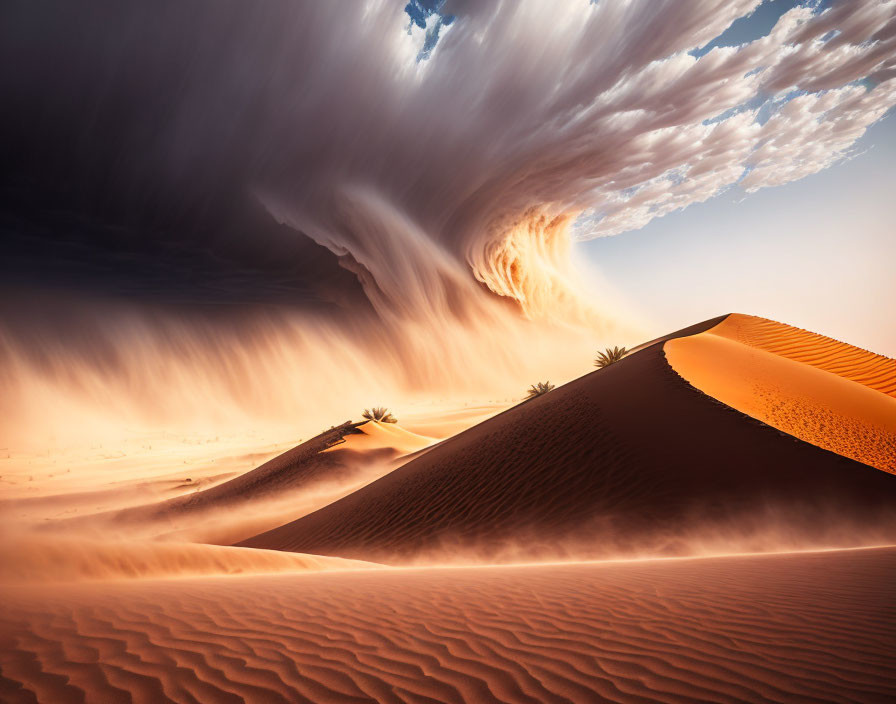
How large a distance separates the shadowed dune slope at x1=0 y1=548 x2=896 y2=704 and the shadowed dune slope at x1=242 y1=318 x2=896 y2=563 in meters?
3.06

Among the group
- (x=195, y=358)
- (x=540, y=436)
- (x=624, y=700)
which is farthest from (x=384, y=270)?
(x=624, y=700)

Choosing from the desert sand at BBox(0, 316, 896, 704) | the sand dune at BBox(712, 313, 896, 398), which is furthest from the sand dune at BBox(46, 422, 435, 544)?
the sand dune at BBox(712, 313, 896, 398)

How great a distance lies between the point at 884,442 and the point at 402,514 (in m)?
9.21

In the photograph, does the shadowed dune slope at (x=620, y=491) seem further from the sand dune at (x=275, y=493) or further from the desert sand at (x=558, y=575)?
the sand dune at (x=275, y=493)

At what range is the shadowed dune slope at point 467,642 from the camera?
211 cm

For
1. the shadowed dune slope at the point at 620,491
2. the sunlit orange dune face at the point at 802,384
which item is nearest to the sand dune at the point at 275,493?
the shadowed dune slope at the point at 620,491

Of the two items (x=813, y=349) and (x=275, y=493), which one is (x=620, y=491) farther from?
(x=275, y=493)

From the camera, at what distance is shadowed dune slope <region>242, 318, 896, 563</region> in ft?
22.6

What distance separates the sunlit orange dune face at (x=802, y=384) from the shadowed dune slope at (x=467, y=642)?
17.6ft

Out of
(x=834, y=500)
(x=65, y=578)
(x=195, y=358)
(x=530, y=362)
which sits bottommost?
(x=834, y=500)

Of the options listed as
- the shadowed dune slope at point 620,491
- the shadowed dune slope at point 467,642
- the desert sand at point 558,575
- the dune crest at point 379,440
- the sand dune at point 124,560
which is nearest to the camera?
the shadowed dune slope at point 467,642

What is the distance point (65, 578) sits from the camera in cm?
455

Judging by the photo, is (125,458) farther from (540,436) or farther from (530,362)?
(530,362)

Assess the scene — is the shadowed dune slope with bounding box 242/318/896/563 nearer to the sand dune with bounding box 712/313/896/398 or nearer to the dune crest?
the sand dune with bounding box 712/313/896/398
